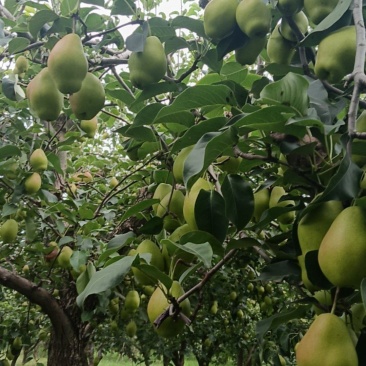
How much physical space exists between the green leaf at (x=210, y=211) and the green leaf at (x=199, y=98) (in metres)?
0.16

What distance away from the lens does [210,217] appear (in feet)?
2.78

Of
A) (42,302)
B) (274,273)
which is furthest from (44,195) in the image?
(274,273)

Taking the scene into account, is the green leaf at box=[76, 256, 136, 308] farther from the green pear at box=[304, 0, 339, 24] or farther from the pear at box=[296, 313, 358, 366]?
the green pear at box=[304, 0, 339, 24]

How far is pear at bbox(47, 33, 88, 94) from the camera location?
35.8 inches

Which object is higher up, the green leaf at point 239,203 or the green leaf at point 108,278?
the green leaf at point 239,203

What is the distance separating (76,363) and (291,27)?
89.6 inches

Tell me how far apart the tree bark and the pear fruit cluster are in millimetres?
1593

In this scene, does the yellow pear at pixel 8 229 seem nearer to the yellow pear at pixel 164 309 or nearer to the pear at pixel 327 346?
the yellow pear at pixel 164 309

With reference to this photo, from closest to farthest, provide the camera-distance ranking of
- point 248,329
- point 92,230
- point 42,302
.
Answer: point 92,230
point 42,302
point 248,329

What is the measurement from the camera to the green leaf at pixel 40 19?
3.16 ft

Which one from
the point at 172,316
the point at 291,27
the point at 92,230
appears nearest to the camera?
the point at 291,27

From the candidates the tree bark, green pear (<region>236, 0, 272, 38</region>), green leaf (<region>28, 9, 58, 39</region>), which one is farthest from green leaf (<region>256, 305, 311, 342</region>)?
the tree bark

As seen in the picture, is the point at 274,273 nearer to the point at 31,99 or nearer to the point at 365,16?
the point at 365,16

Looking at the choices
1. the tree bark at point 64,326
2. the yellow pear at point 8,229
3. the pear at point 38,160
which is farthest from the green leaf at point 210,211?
the tree bark at point 64,326
